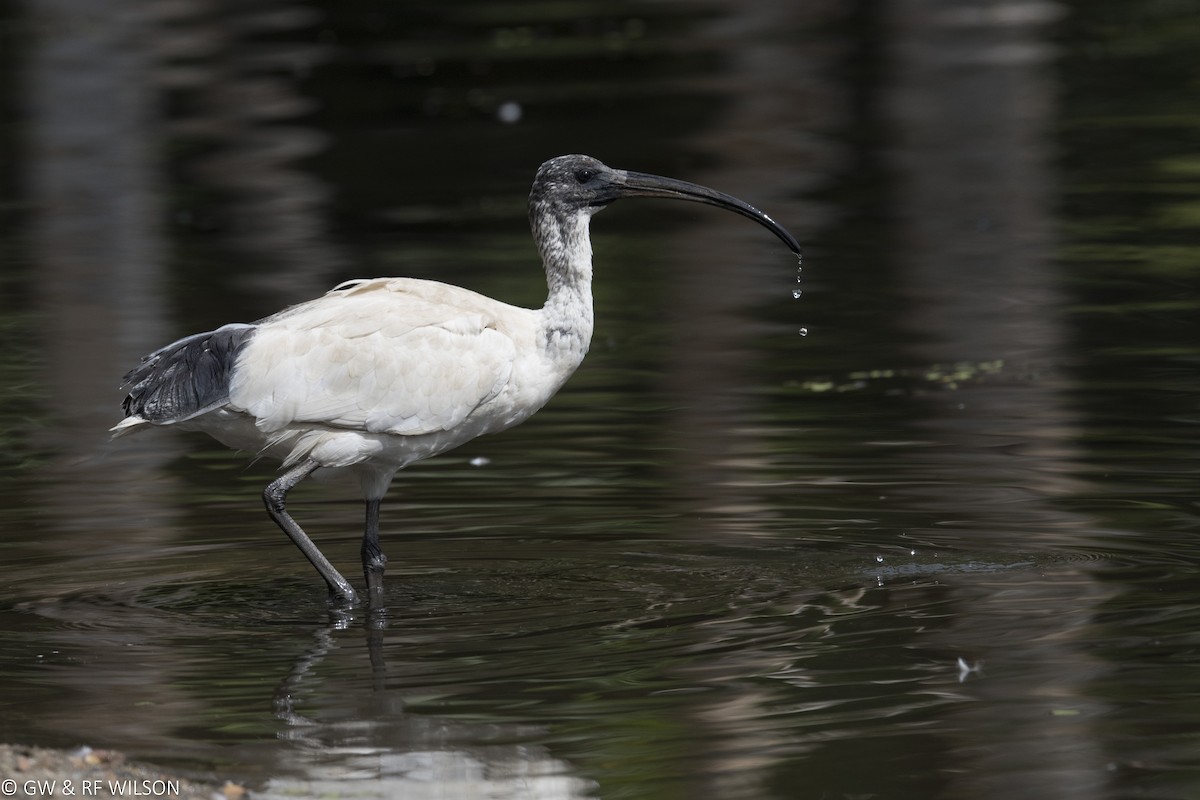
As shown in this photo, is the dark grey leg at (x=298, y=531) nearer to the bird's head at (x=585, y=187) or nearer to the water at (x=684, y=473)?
the water at (x=684, y=473)

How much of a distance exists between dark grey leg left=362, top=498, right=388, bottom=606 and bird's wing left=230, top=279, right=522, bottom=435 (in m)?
0.53

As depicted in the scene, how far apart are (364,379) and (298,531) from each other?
680 millimetres

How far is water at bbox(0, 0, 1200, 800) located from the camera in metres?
6.84

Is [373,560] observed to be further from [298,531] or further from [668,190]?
[668,190]

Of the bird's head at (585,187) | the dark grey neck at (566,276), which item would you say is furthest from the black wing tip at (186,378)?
the bird's head at (585,187)

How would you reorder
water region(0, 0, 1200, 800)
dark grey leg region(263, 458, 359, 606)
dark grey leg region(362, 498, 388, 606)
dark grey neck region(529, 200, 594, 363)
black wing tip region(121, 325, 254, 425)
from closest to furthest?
1. water region(0, 0, 1200, 800)
2. black wing tip region(121, 325, 254, 425)
3. dark grey leg region(263, 458, 359, 606)
4. dark grey leg region(362, 498, 388, 606)
5. dark grey neck region(529, 200, 594, 363)

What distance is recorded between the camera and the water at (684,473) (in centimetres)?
684

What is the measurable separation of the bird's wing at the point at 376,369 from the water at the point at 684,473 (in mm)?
728

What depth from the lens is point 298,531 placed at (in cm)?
877

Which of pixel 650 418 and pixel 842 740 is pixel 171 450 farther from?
pixel 842 740

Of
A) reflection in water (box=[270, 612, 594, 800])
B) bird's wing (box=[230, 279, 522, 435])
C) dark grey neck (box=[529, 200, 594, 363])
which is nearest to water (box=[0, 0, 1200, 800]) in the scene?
reflection in water (box=[270, 612, 594, 800])

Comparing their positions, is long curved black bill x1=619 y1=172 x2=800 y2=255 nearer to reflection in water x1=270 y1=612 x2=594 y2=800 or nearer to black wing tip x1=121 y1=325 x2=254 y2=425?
black wing tip x1=121 y1=325 x2=254 y2=425

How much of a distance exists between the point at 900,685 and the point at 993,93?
1777cm

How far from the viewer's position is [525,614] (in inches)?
325
